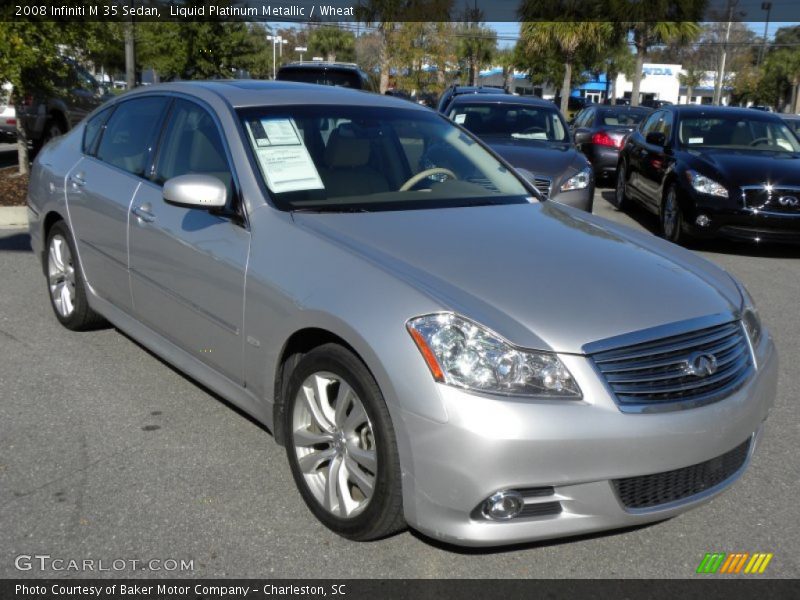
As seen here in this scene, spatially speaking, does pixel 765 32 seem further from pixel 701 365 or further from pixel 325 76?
pixel 701 365

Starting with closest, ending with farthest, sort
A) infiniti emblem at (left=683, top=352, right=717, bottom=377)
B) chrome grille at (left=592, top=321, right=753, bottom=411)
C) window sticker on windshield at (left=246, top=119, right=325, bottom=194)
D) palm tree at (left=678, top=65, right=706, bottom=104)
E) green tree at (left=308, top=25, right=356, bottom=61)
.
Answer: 1. chrome grille at (left=592, top=321, right=753, bottom=411)
2. infiniti emblem at (left=683, top=352, right=717, bottom=377)
3. window sticker on windshield at (left=246, top=119, right=325, bottom=194)
4. green tree at (left=308, top=25, right=356, bottom=61)
5. palm tree at (left=678, top=65, right=706, bottom=104)

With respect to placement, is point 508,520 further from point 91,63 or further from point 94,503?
point 91,63

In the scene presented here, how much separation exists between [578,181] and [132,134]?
531 centimetres

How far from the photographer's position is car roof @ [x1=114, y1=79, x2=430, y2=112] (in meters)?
4.33

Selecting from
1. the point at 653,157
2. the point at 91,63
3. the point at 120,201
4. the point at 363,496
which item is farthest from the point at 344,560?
the point at 91,63

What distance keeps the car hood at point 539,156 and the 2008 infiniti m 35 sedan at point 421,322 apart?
4423mm

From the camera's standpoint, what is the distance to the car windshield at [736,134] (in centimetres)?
1012

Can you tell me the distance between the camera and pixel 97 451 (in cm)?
393

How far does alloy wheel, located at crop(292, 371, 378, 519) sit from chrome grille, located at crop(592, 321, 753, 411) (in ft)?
2.82

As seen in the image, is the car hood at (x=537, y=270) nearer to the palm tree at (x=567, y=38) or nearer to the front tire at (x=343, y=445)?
the front tire at (x=343, y=445)

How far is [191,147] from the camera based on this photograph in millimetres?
4344

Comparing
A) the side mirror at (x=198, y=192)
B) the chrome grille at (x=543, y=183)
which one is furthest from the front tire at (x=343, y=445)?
the chrome grille at (x=543, y=183)

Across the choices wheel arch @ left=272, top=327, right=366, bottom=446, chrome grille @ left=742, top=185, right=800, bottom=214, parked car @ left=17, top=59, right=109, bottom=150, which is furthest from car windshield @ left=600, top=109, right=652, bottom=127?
wheel arch @ left=272, top=327, right=366, bottom=446

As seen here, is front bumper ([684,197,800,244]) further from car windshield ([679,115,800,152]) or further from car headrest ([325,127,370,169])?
car headrest ([325,127,370,169])
